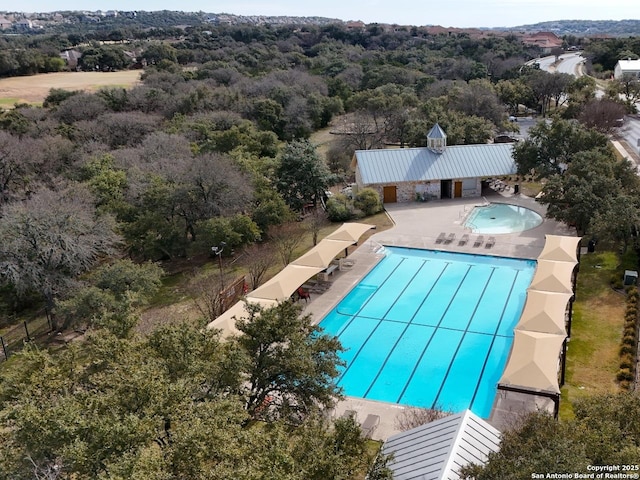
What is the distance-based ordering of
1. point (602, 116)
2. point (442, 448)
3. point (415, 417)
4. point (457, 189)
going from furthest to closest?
point (602, 116)
point (457, 189)
point (415, 417)
point (442, 448)

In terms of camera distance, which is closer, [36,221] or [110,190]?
[36,221]

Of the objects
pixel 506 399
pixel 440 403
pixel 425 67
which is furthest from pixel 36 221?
pixel 425 67

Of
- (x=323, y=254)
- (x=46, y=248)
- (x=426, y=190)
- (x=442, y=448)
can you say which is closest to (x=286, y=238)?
(x=323, y=254)

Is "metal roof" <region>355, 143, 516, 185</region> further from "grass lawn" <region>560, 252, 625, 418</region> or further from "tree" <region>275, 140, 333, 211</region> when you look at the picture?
"grass lawn" <region>560, 252, 625, 418</region>

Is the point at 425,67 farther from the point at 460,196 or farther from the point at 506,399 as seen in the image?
the point at 506,399

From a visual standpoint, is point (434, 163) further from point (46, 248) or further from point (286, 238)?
point (46, 248)
